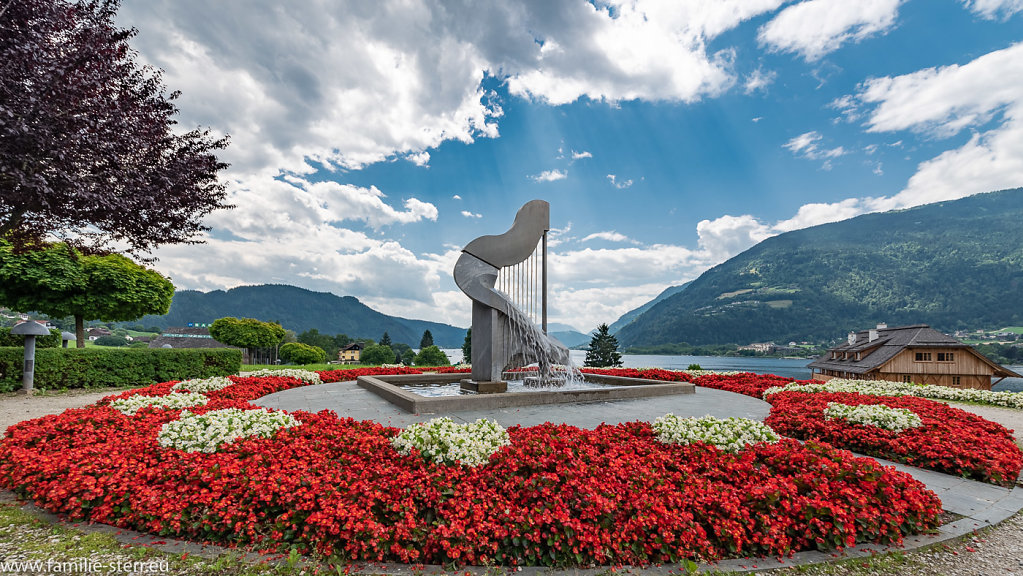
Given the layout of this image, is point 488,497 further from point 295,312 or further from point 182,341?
point 295,312

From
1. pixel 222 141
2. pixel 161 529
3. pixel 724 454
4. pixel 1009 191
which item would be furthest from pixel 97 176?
pixel 1009 191

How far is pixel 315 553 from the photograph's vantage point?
3.05 m

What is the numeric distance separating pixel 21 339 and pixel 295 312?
145818 mm

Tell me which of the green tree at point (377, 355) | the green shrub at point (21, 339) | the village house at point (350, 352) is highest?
the green shrub at point (21, 339)

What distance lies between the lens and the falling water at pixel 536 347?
10523mm

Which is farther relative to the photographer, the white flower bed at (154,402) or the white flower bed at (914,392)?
the white flower bed at (914,392)

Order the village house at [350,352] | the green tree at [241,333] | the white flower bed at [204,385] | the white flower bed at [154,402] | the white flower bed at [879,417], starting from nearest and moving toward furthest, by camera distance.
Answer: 1. the white flower bed at [879,417]
2. the white flower bed at [154,402]
3. the white flower bed at [204,385]
4. the green tree at [241,333]
5. the village house at [350,352]

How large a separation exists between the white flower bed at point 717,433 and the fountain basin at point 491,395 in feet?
11.3

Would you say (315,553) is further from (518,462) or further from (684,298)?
(684,298)

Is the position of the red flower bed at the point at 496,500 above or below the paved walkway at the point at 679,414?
above

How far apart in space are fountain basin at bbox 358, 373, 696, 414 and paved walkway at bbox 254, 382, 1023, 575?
6.2 inches

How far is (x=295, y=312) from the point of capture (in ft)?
485

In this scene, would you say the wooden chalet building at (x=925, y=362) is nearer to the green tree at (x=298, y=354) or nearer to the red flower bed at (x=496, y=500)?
the red flower bed at (x=496, y=500)

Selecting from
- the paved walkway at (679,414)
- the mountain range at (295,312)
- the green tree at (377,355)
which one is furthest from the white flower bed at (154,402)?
the mountain range at (295,312)
